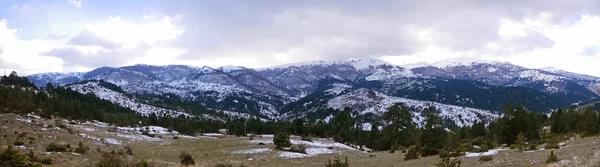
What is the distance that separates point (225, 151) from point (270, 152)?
17.4 ft

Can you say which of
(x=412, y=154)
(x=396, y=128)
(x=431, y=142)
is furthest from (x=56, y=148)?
(x=396, y=128)

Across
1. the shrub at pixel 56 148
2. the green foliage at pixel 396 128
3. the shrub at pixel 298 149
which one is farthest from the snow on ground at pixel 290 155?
the green foliage at pixel 396 128

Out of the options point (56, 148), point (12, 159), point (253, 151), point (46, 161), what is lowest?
point (253, 151)

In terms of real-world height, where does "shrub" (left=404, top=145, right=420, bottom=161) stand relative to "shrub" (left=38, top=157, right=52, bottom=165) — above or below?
below

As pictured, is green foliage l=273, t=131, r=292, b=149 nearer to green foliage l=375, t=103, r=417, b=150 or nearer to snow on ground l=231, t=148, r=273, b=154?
snow on ground l=231, t=148, r=273, b=154

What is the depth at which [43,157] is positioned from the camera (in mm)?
22406

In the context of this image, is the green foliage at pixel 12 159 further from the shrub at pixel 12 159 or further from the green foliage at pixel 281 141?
the green foliage at pixel 281 141

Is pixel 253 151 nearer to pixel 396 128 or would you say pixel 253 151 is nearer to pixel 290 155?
pixel 290 155

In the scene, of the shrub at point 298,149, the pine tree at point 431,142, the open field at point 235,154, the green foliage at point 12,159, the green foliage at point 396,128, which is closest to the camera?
the green foliage at point 12,159

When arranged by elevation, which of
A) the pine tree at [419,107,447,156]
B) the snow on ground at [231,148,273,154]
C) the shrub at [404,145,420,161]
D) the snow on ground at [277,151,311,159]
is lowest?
the snow on ground at [277,151,311,159]

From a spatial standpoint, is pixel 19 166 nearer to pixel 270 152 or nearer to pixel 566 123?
pixel 270 152

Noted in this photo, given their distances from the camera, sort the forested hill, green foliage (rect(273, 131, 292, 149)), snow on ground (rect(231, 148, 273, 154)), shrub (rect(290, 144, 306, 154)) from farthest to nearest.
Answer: the forested hill < green foliage (rect(273, 131, 292, 149)) < shrub (rect(290, 144, 306, 154)) < snow on ground (rect(231, 148, 273, 154))

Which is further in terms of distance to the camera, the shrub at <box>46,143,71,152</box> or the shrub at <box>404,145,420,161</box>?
the shrub at <box>404,145,420,161</box>

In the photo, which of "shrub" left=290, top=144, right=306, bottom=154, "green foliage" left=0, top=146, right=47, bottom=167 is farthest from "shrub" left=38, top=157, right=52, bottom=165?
"shrub" left=290, top=144, right=306, bottom=154
